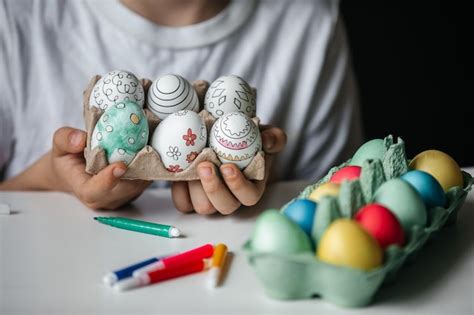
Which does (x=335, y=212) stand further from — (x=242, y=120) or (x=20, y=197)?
(x=20, y=197)

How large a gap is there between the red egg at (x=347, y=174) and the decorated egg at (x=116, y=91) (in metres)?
0.26

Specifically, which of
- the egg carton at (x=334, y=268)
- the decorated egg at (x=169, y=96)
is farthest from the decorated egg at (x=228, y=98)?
the egg carton at (x=334, y=268)

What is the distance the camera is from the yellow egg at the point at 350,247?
1.88ft

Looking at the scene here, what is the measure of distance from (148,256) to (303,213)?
0.62 ft

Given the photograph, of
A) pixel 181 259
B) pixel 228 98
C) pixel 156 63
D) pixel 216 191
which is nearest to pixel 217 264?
pixel 181 259

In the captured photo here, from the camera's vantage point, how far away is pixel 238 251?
754mm

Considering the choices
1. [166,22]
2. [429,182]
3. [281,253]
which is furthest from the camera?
[166,22]

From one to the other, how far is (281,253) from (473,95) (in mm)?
1467

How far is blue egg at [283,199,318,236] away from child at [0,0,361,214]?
0.56 meters

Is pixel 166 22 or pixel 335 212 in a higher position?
pixel 335 212

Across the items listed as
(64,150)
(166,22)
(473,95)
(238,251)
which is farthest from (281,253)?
(473,95)

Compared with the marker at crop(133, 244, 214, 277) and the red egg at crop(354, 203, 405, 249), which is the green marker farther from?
the red egg at crop(354, 203, 405, 249)

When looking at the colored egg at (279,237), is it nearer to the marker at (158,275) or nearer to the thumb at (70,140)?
the marker at (158,275)

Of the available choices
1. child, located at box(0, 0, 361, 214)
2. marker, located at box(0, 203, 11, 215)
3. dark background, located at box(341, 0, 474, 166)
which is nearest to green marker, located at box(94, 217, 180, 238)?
marker, located at box(0, 203, 11, 215)
